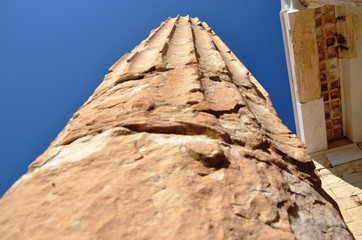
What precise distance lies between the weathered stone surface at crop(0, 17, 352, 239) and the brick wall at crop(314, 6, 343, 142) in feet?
15.0

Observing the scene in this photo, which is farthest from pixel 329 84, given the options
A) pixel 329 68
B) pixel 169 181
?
pixel 169 181

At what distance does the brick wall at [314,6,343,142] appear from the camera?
5.68 m

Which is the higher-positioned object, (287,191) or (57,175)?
(57,175)

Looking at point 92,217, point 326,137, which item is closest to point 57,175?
point 92,217

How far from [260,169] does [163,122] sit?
17.7 inches

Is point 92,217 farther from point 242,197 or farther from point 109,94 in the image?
point 109,94

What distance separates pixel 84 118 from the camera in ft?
5.52

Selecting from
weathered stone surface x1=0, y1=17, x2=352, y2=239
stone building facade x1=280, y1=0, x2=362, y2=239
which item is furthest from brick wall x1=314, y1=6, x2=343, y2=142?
weathered stone surface x1=0, y1=17, x2=352, y2=239

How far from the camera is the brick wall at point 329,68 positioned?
18.6 feet

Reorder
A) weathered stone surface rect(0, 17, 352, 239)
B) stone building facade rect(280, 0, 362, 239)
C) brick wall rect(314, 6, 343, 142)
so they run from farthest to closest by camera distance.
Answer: brick wall rect(314, 6, 343, 142) → stone building facade rect(280, 0, 362, 239) → weathered stone surface rect(0, 17, 352, 239)

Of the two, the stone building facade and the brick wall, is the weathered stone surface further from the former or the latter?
the brick wall

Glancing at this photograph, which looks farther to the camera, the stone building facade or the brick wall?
the brick wall

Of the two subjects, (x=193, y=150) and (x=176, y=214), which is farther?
(x=193, y=150)

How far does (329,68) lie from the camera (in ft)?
19.8
